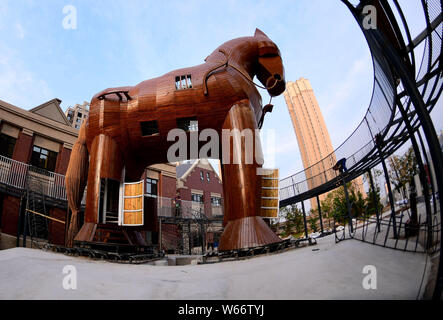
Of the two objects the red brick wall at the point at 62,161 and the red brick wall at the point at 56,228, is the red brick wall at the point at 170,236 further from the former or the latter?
the red brick wall at the point at 62,161

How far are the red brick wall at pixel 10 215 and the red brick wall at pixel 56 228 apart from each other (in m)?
1.68

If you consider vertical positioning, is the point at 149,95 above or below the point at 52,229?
above

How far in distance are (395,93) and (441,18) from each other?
136cm

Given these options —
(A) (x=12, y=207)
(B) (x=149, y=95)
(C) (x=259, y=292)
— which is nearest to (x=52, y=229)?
(A) (x=12, y=207)

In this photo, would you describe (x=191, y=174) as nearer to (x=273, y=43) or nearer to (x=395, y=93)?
(x=273, y=43)

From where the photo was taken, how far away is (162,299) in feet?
9.21

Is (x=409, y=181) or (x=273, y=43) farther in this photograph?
(x=273, y=43)

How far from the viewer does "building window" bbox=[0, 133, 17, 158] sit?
1475 centimetres

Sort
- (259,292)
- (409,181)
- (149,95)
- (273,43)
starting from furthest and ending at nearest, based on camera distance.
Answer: (273,43)
(149,95)
(409,181)
(259,292)

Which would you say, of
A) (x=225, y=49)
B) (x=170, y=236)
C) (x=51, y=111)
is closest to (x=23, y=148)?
(x=51, y=111)

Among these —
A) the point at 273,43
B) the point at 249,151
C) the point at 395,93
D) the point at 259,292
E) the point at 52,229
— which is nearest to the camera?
the point at 259,292

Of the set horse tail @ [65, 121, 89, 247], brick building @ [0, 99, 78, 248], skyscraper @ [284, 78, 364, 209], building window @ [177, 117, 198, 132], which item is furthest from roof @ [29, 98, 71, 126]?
skyscraper @ [284, 78, 364, 209]
